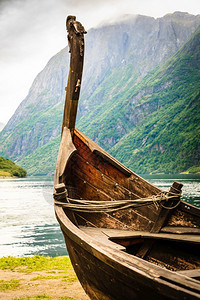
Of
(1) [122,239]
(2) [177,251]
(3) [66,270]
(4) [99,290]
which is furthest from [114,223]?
(3) [66,270]

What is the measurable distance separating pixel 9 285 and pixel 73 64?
5691 mm

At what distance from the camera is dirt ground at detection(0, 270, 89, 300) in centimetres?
669

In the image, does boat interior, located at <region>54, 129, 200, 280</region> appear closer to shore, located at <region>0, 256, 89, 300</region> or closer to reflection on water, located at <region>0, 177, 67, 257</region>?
shore, located at <region>0, 256, 89, 300</region>

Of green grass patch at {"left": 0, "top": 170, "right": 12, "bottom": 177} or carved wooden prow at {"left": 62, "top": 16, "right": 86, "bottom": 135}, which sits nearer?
carved wooden prow at {"left": 62, "top": 16, "right": 86, "bottom": 135}

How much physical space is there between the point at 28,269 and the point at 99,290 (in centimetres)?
717

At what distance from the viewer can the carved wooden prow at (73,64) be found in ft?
22.4

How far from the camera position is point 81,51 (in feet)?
22.8

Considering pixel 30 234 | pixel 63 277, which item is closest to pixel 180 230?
pixel 63 277

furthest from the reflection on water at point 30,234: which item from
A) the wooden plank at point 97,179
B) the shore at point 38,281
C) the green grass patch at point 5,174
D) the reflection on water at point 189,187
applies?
the green grass patch at point 5,174

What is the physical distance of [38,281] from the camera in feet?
26.6

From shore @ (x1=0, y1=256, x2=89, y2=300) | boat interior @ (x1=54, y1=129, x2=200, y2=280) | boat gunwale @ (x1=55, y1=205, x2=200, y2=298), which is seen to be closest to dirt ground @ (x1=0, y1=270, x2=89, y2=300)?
shore @ (x1=0, y1=256, x2=89, y2=300)

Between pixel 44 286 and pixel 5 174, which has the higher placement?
pixel 44 286

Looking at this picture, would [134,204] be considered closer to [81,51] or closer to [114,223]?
[114,223]

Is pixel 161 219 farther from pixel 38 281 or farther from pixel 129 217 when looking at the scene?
pixel 38 281
